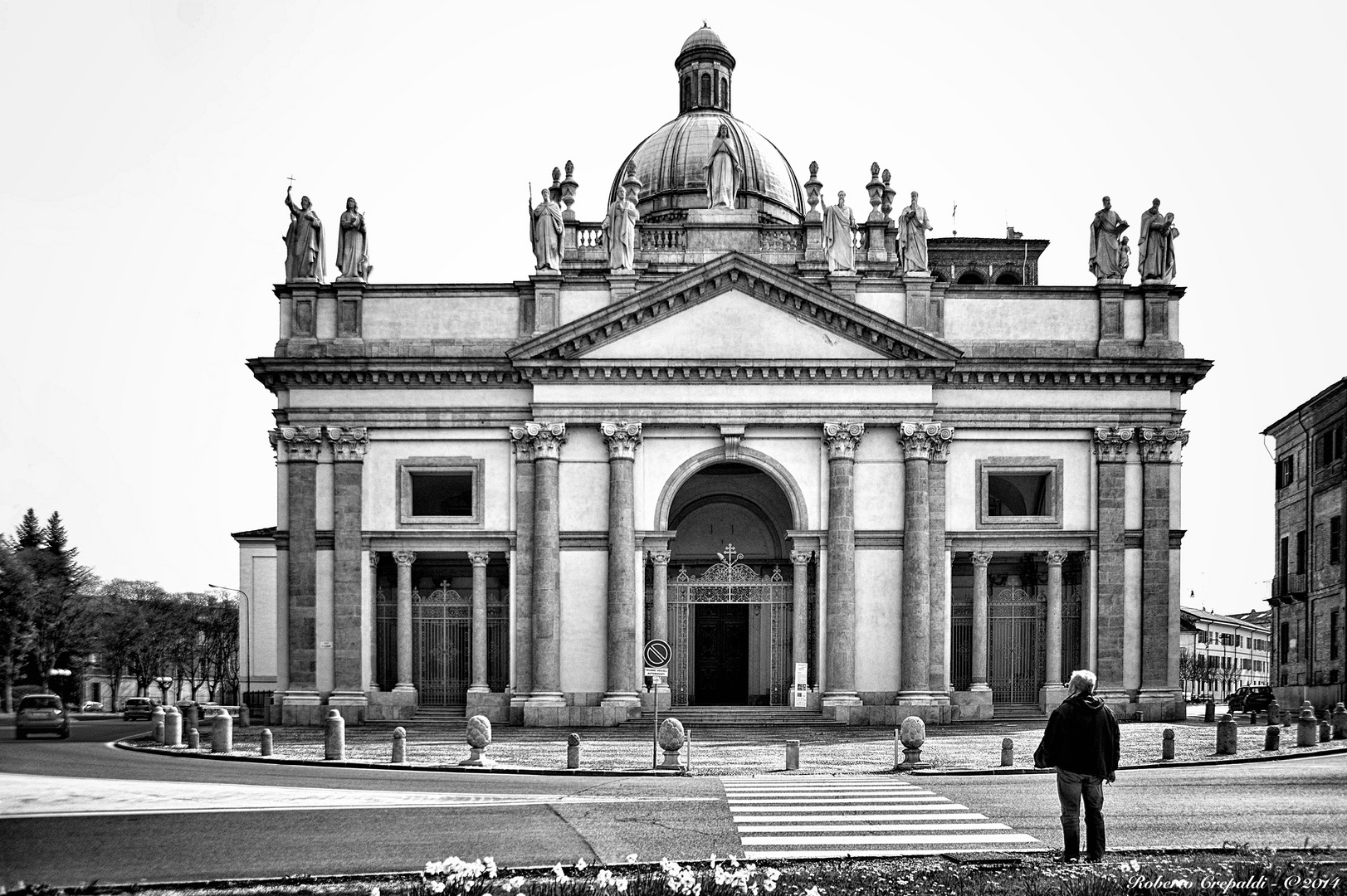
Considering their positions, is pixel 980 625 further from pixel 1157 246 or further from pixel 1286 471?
pixel 1286 471

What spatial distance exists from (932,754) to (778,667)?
12.9 m

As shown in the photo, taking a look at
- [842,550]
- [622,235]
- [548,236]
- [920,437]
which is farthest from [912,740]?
[548,236]

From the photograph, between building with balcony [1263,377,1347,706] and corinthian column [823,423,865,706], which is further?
building with balcony [1263,377,1347,706]

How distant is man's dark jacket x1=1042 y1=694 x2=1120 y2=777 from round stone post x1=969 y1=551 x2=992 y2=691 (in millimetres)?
26461

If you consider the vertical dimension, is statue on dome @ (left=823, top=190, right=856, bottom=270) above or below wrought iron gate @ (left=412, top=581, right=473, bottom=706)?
above

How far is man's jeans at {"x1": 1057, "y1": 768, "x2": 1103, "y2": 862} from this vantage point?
13133mm

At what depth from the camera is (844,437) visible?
39062 millimetres

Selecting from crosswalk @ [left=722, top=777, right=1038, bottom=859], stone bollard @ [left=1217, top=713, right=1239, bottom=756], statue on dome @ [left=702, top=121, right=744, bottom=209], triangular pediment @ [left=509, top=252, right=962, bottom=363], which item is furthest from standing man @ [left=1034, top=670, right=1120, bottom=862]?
statue on dome @ [left=702, top=121, right=744, bottom=209]

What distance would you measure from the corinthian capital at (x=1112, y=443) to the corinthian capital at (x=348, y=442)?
814 inches

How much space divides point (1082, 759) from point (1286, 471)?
52265 mm

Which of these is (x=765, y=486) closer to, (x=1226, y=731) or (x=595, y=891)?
(x=1226, y=731)

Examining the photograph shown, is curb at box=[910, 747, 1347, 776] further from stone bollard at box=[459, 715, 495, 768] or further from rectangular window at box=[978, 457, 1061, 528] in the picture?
rectangular window at box=[978, 457, 1061, 528]

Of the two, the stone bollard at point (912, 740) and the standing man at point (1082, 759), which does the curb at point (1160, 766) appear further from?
the standing man at point (1082, 759)

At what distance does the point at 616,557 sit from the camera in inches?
1531
